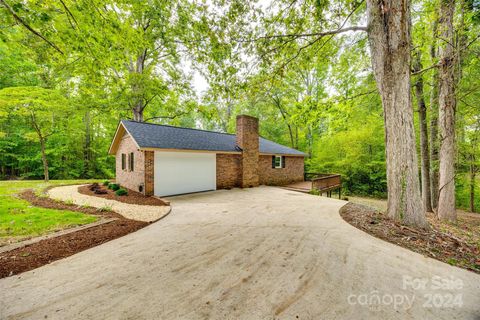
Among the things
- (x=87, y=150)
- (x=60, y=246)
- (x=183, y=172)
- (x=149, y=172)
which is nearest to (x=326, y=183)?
(x=183, y=172)

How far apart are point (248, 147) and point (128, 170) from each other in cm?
770

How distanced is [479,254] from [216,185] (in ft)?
32.3

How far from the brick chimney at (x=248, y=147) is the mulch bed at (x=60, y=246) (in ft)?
24.7

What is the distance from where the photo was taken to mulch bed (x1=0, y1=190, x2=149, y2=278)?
3072 mm

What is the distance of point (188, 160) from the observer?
9953 mm

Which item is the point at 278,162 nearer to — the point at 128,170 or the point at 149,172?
the point at 149,172

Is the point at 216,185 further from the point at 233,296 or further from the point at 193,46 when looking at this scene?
the point at 233,296

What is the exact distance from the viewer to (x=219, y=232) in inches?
182

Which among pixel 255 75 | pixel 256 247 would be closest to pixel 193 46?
pixel 255 75

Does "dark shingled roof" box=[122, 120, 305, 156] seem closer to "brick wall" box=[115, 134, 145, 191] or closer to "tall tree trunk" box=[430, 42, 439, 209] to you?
"brick wall" box=[115, 134, 145, 191]

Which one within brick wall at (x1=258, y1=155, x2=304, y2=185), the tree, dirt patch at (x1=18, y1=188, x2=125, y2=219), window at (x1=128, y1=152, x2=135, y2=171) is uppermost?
the tree

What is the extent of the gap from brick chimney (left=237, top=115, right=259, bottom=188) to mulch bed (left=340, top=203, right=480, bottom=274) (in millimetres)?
7369

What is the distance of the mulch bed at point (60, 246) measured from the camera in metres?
3.07

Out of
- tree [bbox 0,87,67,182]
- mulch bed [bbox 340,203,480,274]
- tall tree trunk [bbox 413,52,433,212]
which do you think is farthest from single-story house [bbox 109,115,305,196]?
tall tree trunk [bbox 413,52,433,212]
